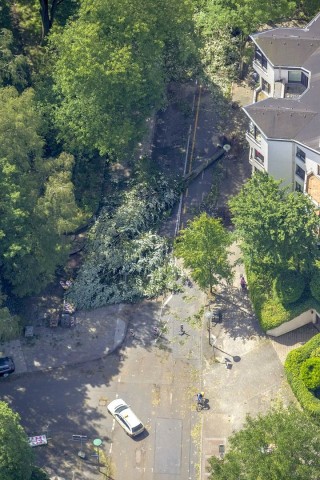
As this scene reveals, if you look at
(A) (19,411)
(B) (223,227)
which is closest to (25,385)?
(A) (19,411)

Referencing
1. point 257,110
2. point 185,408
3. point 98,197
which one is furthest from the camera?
point 98,197

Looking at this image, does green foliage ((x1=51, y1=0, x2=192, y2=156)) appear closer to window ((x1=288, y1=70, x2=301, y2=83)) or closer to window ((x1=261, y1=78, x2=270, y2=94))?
window ((x1=261, y1=78, x2=270, y2=94))

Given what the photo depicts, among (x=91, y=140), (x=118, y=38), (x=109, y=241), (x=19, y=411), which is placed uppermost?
(x=118, y=38)

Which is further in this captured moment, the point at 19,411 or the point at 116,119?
the point at 116,119

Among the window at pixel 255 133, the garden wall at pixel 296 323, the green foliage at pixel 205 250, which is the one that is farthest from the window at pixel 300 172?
the garden wall at pixel 296 323

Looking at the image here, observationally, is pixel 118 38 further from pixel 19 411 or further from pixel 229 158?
pixel 19 411

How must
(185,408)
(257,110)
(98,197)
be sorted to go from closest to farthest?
1. (185,408)
2. (257,110)
3. (98,197)
